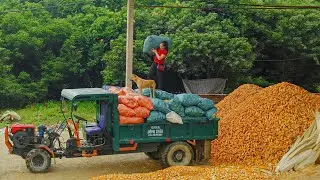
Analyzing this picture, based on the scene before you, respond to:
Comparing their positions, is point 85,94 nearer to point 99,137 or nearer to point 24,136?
point 99,137

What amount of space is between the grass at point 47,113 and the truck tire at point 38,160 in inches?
251

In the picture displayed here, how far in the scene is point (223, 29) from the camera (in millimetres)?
21516

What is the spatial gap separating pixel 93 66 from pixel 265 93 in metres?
11.6

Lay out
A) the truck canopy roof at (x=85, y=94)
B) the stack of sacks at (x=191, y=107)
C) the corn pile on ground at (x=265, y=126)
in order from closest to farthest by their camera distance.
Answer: the truck canopy roof at (x=85, y=94), the stack of sacks at (x=191, y=107), the corn pile on ground at (x=265, y=126)

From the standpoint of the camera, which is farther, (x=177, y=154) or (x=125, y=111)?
(x=177, y=154)

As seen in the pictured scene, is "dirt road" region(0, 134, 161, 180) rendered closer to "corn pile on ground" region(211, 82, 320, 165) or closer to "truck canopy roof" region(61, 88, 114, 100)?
"truck canopy roof" region(61, 88, 114, 100)

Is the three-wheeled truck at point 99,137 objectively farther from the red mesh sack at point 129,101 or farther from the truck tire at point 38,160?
the red mesh sack at point 129,101

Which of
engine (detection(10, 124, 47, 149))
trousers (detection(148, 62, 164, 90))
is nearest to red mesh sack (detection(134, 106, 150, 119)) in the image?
engine (detection(10, 124, 47, 149))

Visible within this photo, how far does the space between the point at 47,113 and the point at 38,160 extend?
8.83m

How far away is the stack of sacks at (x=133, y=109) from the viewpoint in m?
9.79

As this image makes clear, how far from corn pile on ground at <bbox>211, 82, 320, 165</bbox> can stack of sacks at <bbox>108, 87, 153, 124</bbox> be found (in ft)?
7.12

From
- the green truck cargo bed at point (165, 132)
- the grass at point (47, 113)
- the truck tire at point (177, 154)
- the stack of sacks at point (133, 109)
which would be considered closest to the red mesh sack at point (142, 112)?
the stack of sacks at point (133, 109)

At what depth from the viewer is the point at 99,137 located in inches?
391

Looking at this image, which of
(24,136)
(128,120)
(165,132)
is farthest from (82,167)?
(165,132)
